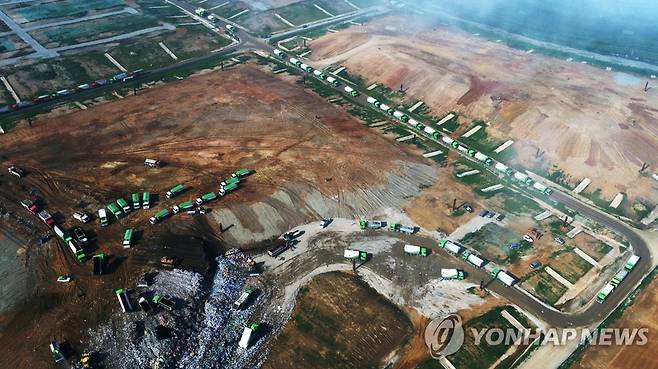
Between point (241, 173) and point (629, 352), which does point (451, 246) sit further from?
point (241, 173)

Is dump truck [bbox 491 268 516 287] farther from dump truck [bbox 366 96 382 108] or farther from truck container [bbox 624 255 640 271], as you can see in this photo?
dump truck [bbox 366 96 382 108]

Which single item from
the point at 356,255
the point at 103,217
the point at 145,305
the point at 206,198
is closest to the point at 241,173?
the point at 206,198

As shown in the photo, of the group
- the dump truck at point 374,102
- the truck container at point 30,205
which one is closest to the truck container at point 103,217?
the truck container at point 30,205

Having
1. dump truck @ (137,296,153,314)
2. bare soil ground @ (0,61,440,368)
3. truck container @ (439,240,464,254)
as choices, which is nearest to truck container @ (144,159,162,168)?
bare soil ground @ (0,61,440,368)

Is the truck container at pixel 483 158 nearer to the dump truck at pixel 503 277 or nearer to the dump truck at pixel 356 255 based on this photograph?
the dump truck at pixel 503 277

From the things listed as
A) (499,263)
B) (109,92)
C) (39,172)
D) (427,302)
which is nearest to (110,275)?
(39,172)

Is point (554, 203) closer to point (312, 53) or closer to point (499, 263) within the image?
point (499, 263)
